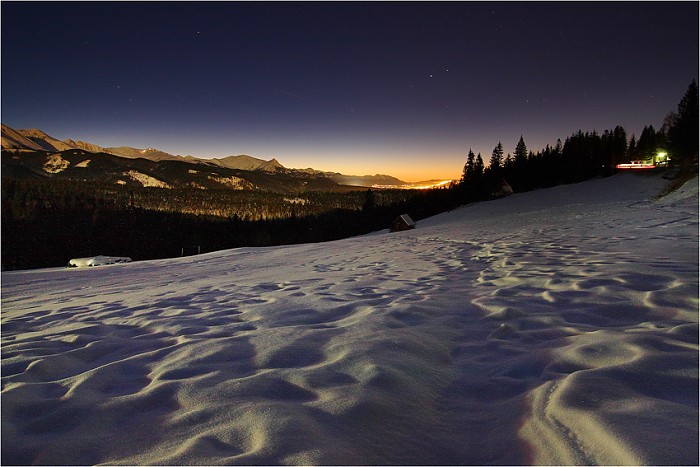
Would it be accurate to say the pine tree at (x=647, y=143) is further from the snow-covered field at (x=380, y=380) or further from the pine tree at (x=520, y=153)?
the snow-covered field at (x=380, y=380)

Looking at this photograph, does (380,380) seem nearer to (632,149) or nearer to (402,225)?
(402,225)

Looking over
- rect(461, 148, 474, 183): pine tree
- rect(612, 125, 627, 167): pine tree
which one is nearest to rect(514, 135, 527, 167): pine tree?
rect(461, 148, 474, 183): pine tree

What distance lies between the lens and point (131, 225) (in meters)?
137

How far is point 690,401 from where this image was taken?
77.9 inches

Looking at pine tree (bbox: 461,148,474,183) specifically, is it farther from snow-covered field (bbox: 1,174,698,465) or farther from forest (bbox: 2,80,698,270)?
snow-covered field (bbox: 1,174,698,465)

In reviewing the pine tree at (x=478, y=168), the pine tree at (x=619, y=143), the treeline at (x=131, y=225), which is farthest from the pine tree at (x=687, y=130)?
the treeline at (x=131, y=225)

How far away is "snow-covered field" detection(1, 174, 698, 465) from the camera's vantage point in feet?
5.91

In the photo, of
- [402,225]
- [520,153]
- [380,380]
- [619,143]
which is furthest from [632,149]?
[380,380]

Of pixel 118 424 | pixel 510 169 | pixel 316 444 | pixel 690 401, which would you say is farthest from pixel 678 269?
pixel 510 169

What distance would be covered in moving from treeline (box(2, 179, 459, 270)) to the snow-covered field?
223ft

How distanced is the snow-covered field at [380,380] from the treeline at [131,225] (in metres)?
67.9

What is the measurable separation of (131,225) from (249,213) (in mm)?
64799

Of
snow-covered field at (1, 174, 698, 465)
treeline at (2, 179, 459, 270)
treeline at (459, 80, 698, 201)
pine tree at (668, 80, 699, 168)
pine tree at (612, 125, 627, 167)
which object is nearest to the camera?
snow-covered field at (1, 174, 698, 465)

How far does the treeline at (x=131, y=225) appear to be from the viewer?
8131 cm
